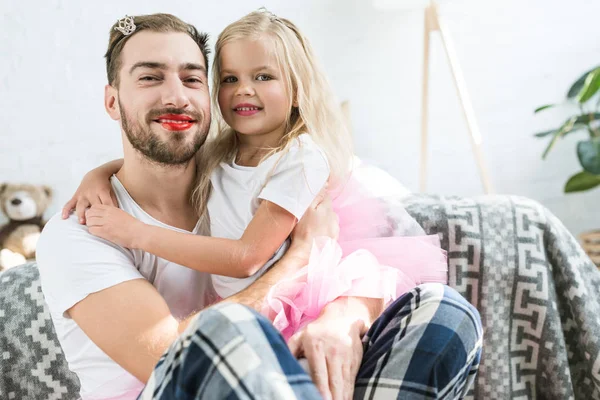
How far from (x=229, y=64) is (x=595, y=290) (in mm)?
993

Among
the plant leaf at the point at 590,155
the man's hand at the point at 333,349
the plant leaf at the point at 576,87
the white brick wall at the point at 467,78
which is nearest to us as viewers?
the man's hand at the point at 333,349

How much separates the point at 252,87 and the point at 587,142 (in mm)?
1828

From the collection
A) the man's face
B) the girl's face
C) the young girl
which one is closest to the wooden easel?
the young girl

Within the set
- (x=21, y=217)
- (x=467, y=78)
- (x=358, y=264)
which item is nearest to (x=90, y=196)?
(x=358, y=264)

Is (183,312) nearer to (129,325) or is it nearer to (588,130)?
(129,325)

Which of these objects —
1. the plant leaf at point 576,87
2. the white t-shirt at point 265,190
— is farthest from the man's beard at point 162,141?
the plant leaf at point 576,87

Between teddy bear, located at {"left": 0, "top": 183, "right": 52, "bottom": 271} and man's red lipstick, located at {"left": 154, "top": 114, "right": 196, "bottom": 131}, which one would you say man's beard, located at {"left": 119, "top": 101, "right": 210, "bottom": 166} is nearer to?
man's red lipstick, located at {"left": 154, "top": 114, "right": 196, "bottom": 131}

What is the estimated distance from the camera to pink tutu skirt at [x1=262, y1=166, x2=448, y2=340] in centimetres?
126

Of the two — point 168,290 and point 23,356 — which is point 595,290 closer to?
point 168,290

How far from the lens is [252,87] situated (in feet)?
4.69

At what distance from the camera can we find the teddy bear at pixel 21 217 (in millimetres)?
2566

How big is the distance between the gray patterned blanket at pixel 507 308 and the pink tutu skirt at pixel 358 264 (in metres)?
0.16

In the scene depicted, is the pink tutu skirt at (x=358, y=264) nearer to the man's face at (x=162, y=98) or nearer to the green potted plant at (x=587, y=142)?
the man's face at (x=162, y=98)

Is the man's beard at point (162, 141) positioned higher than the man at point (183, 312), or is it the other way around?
the man's beard at point (162, 141)
